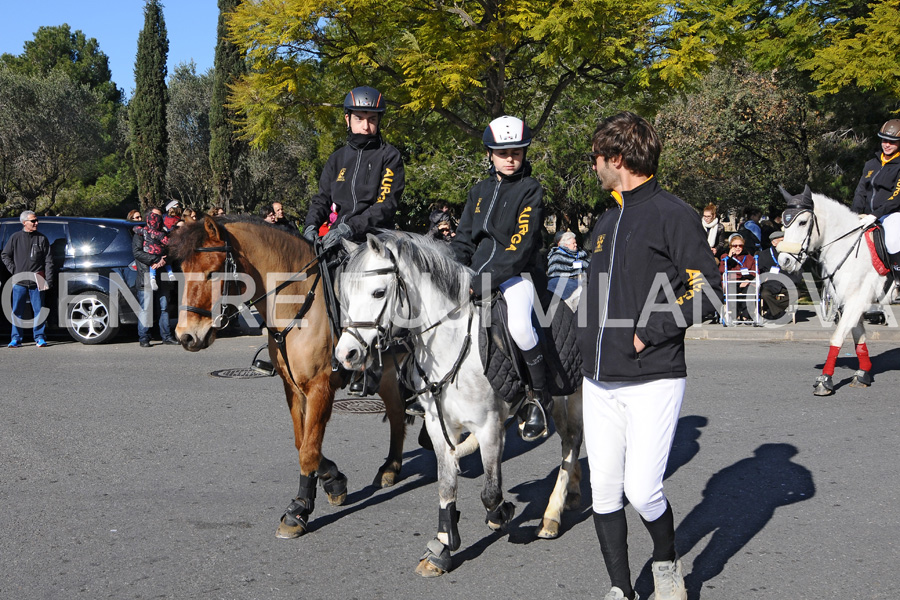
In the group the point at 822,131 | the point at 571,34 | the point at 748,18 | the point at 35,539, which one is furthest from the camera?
the point at 822,131

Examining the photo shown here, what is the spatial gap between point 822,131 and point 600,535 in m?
23.5

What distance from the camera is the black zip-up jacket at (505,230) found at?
171 inches

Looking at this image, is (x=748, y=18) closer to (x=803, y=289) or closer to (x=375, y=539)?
(x=803, y=289)

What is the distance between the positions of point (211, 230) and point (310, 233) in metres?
0.89

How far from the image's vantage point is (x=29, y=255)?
12.3 meters

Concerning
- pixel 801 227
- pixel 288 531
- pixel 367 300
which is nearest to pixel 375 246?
pixel 367 300

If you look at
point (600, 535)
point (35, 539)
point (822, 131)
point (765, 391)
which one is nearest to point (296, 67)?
point (765, 391)

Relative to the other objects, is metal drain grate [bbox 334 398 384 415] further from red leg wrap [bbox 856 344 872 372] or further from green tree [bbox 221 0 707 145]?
green tree [bbox 221 0 707 145]

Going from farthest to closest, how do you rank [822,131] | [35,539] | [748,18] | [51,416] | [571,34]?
[822,131], [748,18], [571,34], [51,416], [35,539]

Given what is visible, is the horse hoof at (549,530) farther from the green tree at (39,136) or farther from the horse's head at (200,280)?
the green tree at (39,136)

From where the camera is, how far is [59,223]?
1300 centimetres

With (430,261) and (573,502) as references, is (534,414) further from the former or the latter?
(430,261)

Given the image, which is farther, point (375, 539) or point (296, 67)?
point (296, 67)

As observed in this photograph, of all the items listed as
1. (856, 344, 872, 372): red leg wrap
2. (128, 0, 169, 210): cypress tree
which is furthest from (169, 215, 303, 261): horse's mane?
(128, 0, 169, 210): cypress tree
